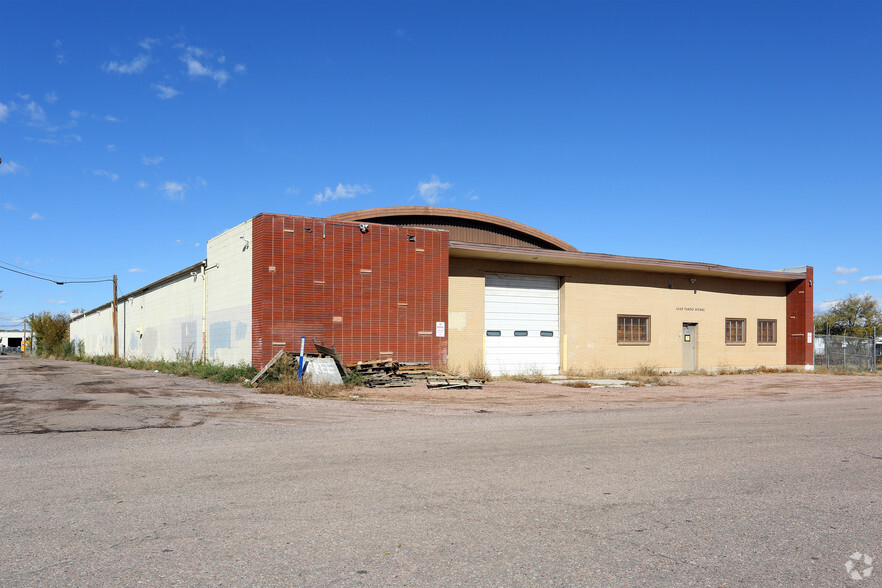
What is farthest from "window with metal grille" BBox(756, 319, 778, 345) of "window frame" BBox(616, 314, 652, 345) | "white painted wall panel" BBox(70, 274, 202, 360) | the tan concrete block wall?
"white painted wall panel" BBox(70, 274, 202, 360)

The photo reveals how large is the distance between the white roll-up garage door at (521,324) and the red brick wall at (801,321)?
14896mm

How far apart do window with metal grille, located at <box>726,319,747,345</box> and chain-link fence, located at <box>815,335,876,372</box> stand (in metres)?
5.87

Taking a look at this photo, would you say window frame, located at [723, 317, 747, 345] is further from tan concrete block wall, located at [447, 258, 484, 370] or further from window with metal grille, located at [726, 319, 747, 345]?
tan concrete block wall, located at [447, 258, 484, 370]

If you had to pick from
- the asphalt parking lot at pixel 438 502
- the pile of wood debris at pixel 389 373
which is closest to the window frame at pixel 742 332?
the pile of wood debris at pixel 389 373

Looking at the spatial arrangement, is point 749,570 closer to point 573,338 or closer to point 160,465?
point 160,465

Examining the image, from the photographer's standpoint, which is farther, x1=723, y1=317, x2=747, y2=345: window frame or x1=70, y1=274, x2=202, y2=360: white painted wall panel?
x1=723, y1=317, x2=747, y2=345: window frame

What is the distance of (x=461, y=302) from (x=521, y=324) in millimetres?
3068

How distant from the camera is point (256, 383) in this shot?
1973cm

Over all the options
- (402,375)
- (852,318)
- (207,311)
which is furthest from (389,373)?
(852,318)

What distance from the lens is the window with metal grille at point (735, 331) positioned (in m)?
33.0

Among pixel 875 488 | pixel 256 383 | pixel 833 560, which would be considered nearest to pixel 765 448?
pixel 875 488

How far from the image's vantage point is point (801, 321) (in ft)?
113

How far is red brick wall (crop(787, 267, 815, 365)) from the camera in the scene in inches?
1345

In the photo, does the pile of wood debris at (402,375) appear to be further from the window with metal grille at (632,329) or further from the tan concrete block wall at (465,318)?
the window with metal grille at (632,329)
